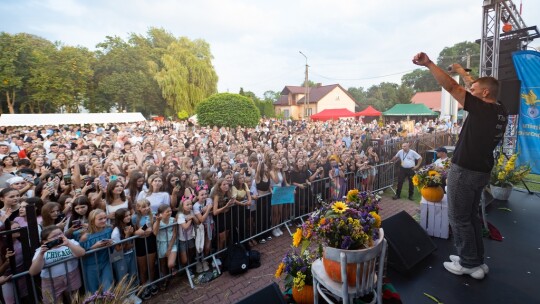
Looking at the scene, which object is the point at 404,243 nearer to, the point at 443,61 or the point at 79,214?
the point at 79,214

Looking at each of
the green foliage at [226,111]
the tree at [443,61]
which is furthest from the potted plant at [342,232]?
the tree at [443,61]

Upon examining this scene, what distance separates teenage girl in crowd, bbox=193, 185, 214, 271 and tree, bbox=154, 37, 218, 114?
31.1 metres

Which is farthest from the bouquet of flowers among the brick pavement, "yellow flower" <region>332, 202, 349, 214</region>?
the brick pavement

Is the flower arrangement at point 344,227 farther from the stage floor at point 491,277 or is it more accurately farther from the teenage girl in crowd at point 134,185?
the teenage girl in crowd at point 134,185

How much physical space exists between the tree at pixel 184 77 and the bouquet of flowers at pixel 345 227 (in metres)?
33.7

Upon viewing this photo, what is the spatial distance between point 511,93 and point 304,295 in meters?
7.20

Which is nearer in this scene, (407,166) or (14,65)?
(407,166)

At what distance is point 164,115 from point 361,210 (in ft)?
129

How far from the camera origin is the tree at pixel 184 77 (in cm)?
3306

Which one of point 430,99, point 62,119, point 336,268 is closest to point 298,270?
point 336,268

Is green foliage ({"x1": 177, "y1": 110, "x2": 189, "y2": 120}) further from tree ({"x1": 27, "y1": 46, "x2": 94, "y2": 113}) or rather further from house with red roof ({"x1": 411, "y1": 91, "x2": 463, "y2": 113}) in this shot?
house with red roof ({"x1": 411, "y1": 91, "x2": 463, "y2": 113})

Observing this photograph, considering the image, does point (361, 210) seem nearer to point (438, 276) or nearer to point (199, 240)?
point (438, 276)

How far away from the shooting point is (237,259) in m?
4.77

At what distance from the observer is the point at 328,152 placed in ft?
28.3
